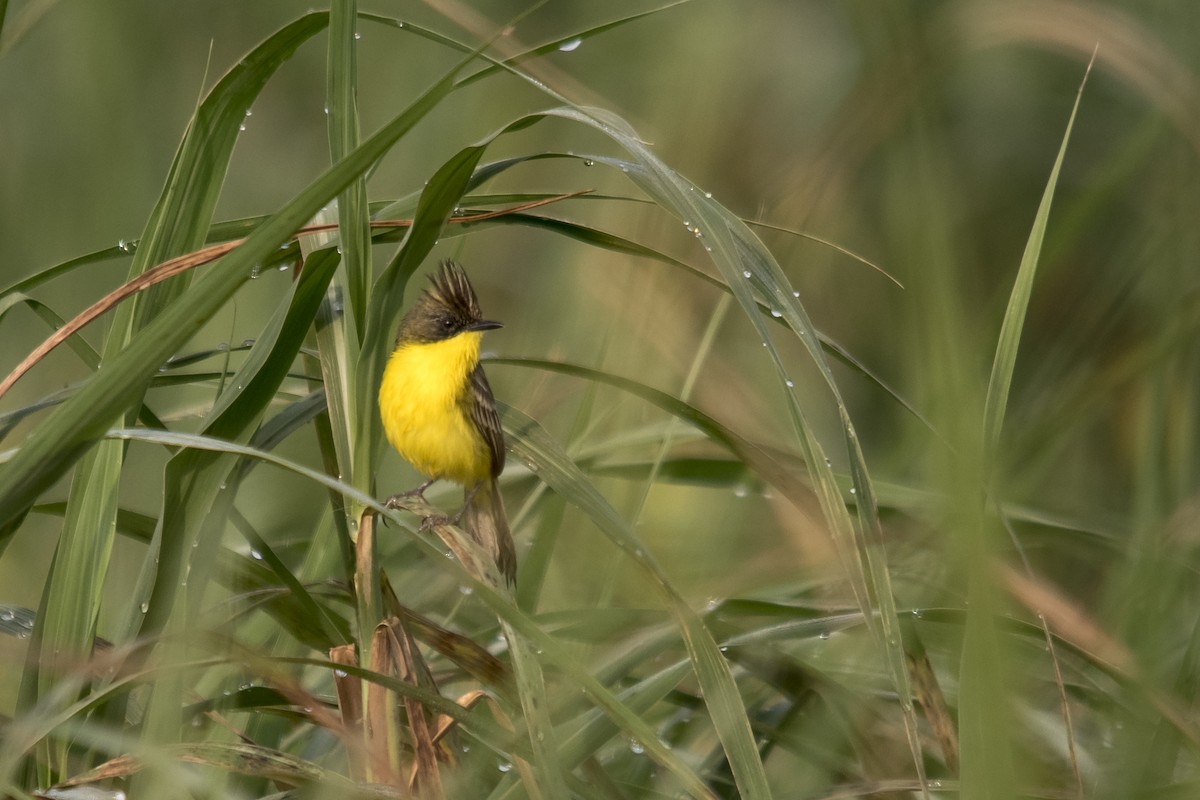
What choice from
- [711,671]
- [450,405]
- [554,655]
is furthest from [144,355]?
[450,405]

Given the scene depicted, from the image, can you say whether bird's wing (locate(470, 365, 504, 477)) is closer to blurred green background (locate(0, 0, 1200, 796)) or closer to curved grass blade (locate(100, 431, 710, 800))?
blurred green background (locate(0, 0, 1200, 796))

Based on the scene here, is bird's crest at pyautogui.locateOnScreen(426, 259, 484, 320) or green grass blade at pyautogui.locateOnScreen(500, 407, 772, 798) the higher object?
bird's crest at pyautogui.locateOnScreen(426, 259, 484, 320)

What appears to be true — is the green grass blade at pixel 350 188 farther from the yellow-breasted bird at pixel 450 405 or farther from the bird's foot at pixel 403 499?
the yellow-breasted bird at pixel 450 405

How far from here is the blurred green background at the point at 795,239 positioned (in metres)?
1.54

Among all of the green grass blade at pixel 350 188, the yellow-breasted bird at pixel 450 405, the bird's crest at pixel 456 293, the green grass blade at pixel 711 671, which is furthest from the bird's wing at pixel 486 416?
the green grass blade at pixel 711 671

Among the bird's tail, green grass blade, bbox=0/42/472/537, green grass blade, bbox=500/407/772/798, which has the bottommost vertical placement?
the bird's tail

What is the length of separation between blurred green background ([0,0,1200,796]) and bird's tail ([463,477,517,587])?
0.57ft

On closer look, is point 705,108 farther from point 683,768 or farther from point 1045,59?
point 1045,59

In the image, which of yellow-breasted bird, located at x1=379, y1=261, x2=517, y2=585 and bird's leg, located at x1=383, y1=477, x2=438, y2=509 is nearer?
bird's leg, located at x1=383, y1=477, x2=438, y2=509

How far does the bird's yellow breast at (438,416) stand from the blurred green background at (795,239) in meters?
0.16

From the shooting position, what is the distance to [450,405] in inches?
123

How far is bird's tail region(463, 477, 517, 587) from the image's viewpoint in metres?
2.83

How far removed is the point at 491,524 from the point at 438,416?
0.36 m

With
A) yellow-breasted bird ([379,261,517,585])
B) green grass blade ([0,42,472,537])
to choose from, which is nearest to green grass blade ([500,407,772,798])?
green grass blade ([0,42,472,537])
